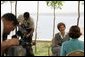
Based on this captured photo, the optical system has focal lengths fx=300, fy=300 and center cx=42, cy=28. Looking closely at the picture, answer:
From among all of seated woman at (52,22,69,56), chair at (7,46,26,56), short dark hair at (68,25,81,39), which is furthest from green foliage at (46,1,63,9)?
chair at (7,46,26,56)

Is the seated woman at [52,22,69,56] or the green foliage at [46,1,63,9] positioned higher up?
the green foliage at [46,1,63,9]

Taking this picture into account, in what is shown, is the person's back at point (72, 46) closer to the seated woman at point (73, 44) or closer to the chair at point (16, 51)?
the seated woman at point (73, 44)

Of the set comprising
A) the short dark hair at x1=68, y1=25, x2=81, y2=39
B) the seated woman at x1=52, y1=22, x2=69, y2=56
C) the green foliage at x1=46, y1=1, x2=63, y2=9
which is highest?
the green foliage at x1=46, y1=1, x2=63, y2=9

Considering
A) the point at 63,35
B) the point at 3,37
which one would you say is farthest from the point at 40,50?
the point at 3,37

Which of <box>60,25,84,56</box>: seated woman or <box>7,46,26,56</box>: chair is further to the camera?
<box>60,25,84,56</box>: seated woman

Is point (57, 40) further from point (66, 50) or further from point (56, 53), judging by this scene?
point (66, 50)

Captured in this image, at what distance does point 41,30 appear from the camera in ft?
32.6

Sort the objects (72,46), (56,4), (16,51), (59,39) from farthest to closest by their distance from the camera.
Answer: (56,4)
(59,39)
(72,46)
(16,51)

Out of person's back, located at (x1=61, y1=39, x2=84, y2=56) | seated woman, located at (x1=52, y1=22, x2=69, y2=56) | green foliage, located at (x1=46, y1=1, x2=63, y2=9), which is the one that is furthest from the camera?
green foliage, located at (x1=46, y1=1, x2=63, y2=9)

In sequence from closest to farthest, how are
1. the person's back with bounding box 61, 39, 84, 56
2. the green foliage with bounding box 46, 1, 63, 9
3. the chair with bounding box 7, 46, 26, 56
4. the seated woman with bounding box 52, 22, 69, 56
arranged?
the chair with bounding box 7, 46, 26, 56
the person's back with bounding box 61, 39, 84, 56
the seated woman with bounding box 52, 22, 69, 56
the green foliage with bounding box 46, 1, 63, 9

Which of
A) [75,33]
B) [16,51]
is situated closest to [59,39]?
[75,33]

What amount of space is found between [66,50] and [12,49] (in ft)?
4.22

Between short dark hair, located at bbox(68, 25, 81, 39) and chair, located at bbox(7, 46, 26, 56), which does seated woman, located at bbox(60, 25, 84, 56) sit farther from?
chair, located at bbox(7, 46, 26, 56)

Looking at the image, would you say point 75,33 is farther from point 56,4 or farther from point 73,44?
point 56,4
